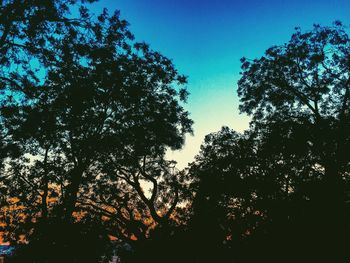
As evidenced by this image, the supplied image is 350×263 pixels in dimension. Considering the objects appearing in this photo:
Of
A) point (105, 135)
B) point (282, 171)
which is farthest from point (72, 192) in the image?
point (282, 171)

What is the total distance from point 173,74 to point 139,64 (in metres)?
2.67

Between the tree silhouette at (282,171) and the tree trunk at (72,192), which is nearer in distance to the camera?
the tree silhouette at (282,171)

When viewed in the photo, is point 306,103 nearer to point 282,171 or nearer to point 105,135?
point 282,171

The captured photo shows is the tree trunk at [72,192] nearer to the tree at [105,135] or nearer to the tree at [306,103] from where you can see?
the tree at [105,135]

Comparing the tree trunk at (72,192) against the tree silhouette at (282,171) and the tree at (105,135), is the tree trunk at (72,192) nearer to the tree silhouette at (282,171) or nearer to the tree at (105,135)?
the tree at (105,135)

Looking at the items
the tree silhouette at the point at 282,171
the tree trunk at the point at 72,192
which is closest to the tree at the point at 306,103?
the tree silhouette at the point at 282,171

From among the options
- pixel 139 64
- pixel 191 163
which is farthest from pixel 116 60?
pixel 191 163

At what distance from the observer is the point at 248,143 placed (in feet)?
62.8

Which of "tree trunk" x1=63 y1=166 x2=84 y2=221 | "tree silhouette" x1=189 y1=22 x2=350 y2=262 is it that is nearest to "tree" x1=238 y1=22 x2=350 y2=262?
"tree silhouette" x1=189 y1=22 x2=350 y2=262

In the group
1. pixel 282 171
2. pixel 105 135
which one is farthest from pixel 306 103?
pixel 105 135

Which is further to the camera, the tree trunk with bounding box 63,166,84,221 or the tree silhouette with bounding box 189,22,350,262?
the tree trunk with bounding box 63,166,84,221

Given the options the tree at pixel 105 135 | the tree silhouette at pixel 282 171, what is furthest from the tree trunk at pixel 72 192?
the tree silhouette at pixel 282 171

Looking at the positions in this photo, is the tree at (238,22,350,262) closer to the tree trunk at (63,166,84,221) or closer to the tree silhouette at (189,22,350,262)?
the tree silhouette at (189,22,350,262)

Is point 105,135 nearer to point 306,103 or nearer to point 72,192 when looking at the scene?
point 72,192
